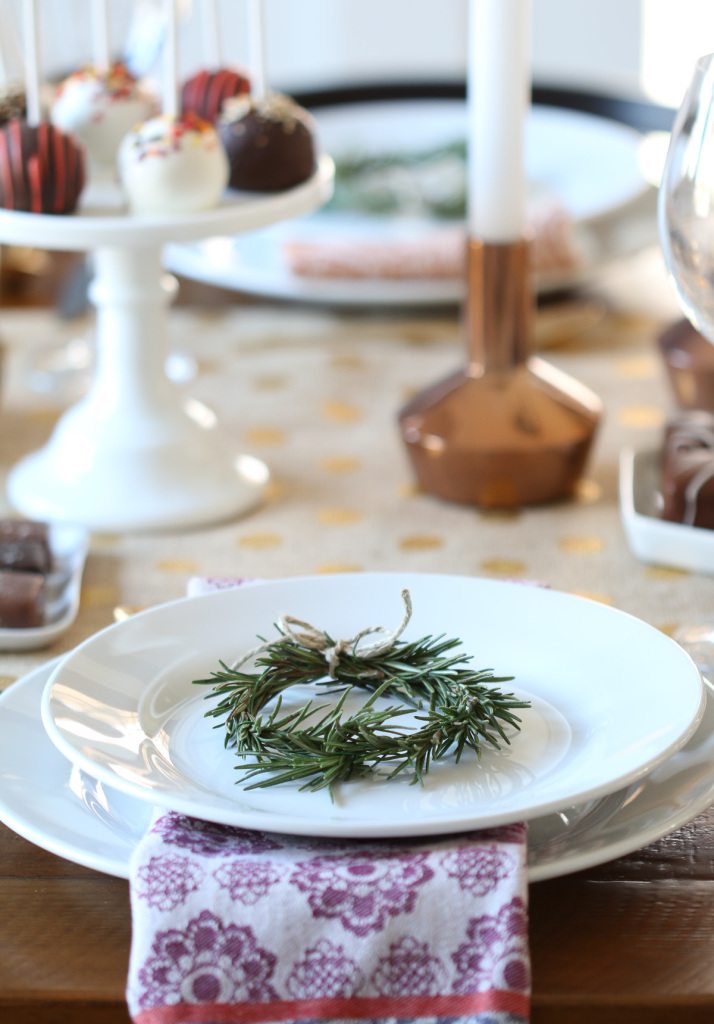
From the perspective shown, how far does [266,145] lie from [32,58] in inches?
5.0

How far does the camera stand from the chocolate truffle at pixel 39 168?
68 cm

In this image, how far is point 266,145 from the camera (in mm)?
740

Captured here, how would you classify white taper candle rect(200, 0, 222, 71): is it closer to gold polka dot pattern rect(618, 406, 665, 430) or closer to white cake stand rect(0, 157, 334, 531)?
white cake stand rect(0, 157, 334, 531)

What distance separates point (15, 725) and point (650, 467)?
396 mm

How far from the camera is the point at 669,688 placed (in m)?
0.42

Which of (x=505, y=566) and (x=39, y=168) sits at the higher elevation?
(x=39, y=168)

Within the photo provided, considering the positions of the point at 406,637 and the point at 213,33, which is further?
the point at 213,33

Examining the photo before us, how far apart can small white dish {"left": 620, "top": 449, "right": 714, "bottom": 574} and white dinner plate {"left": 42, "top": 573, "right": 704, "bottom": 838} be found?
0.64 ft

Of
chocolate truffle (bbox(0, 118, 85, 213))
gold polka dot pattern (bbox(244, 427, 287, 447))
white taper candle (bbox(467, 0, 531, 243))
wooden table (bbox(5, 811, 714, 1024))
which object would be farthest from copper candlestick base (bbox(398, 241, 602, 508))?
wooden table (bbox(5, 811, 714, 1024))

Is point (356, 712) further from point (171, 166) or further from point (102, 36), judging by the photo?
Answer: point (102, 36)

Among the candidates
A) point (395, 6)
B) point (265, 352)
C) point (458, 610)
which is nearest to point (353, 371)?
point (265, 352)

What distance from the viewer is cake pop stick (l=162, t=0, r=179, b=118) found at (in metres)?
0.72

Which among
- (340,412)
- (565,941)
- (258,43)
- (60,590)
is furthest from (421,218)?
(565,941)

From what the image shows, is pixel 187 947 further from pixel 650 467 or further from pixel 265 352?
pixel 265 352
